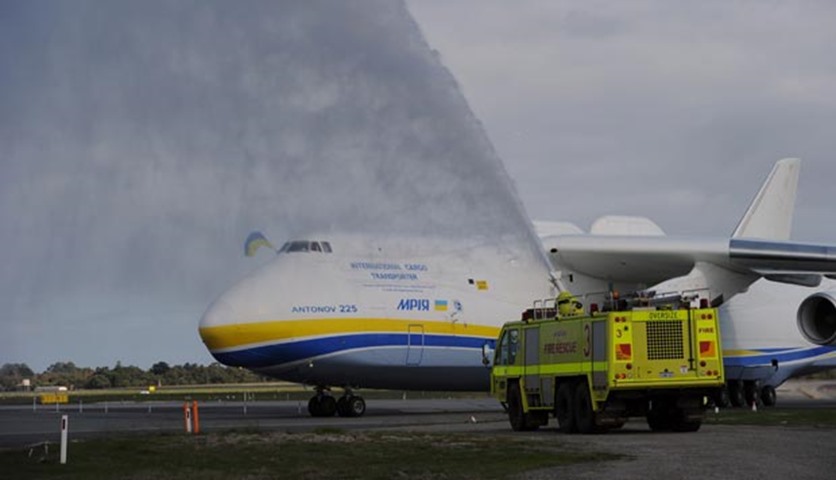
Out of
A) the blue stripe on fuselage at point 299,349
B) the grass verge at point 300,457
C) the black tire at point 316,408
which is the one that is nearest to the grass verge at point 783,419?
the grass verge at point 300,457

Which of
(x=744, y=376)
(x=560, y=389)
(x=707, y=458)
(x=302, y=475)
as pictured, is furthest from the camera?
(x=744, y=376)

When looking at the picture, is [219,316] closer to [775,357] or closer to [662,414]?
[662,414]

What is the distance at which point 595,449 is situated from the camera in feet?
52.2

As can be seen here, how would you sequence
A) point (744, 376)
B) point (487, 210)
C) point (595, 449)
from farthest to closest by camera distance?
point (744, 376), point (487, 210), point (595, 449)

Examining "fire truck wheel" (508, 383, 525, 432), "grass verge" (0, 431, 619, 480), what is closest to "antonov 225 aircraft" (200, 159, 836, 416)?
"fire truck wheel" (508, 383, 525, 432)

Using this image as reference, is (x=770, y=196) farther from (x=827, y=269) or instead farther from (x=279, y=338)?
(x=279, y=338)

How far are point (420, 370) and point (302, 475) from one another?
1637cm

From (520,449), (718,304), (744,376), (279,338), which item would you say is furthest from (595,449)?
(744,376)

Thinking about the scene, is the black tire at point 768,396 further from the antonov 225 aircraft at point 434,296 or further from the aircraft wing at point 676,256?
the aircraft wing at point 676,256

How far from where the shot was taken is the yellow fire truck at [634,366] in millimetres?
19000

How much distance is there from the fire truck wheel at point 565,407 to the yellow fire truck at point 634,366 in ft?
0.05

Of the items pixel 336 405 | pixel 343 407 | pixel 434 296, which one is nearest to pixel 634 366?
pixel 434 296

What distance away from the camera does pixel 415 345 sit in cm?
2914

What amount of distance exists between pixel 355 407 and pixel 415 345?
199 centimetres
